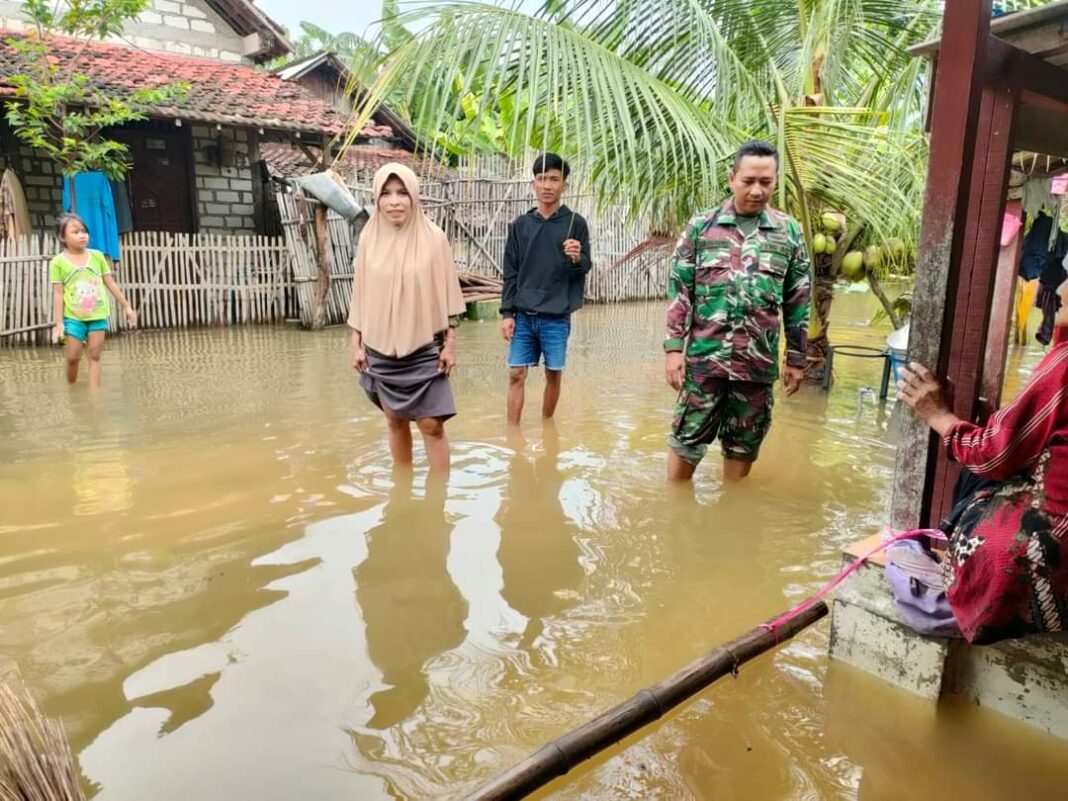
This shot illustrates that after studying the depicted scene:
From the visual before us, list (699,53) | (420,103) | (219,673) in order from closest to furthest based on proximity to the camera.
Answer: (219,673) → (420,103) → (699,53)

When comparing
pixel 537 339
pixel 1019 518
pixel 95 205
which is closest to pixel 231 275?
pixel 95 205

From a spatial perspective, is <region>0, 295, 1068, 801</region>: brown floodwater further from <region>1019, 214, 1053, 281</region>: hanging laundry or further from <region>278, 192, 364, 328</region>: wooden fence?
<region>278, 192, 364, 328</region>: wooden fence

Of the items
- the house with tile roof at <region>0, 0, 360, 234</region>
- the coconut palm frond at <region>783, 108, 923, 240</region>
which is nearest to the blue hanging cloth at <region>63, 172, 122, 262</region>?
the house with tile roof at <region>0, 0, 360, 234</region>

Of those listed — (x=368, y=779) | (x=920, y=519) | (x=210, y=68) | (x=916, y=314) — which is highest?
(x=210, y=68)

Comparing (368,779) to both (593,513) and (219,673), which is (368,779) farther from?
(593,513)

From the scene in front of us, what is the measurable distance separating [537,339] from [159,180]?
9.19 m

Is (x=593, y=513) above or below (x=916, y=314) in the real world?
below

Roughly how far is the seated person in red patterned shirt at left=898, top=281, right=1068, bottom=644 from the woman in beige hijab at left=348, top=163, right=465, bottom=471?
2.62m

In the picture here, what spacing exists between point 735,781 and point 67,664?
2.10 metres

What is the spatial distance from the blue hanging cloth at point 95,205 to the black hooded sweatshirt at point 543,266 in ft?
23.0

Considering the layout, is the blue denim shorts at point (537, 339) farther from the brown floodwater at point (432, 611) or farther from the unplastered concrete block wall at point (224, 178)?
the unplastered concrete block wall at point (224, 178)

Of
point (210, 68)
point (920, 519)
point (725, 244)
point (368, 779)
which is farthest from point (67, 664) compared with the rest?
point (210, 68)

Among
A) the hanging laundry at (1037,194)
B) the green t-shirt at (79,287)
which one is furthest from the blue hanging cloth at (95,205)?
the hanging laundry at (1037,194)

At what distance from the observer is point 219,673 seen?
2572mm
